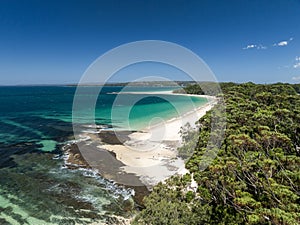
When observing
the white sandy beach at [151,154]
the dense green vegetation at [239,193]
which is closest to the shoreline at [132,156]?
the white sandy beach at [151,154]

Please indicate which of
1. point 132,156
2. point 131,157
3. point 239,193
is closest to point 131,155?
point 132,156

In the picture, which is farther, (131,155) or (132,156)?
(131,155)

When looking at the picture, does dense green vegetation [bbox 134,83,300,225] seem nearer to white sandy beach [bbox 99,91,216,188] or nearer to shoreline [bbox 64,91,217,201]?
shoreline [bbox 64,91,217,201]

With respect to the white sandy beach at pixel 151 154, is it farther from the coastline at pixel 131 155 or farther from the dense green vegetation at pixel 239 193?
the dense green vegetation at pixel 239 193

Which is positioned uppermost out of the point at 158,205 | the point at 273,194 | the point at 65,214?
the point at 273,194

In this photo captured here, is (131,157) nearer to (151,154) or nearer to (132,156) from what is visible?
(132,156)

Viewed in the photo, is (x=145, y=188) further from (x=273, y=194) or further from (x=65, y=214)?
(x=273, y=194)

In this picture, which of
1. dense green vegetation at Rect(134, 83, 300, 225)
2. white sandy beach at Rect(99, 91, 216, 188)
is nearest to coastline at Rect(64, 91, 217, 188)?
white sandy beach at Rect(99, 91, 216, 188)

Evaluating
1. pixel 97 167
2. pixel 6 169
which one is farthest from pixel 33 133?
pixel 97 167
